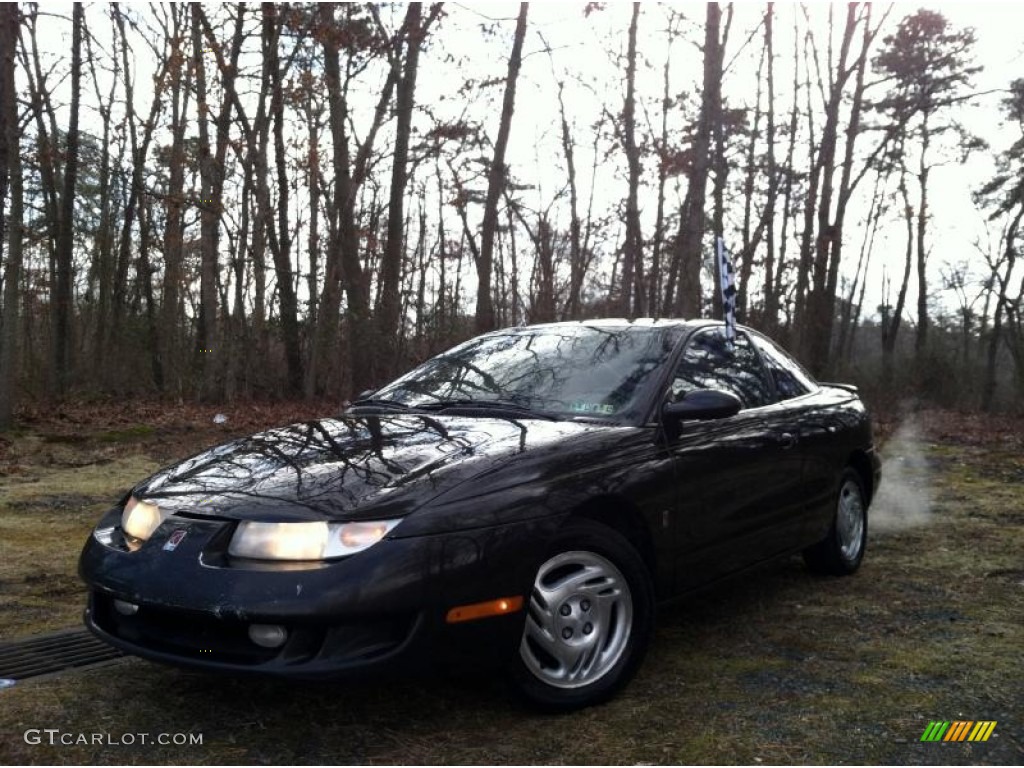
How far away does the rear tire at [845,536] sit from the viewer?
210 inches

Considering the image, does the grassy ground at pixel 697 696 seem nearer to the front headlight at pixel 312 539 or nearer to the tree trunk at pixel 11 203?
the front headlight at pixel 312 539

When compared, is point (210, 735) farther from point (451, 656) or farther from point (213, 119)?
point (213, 119)

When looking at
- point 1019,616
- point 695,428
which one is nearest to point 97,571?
point 695,428

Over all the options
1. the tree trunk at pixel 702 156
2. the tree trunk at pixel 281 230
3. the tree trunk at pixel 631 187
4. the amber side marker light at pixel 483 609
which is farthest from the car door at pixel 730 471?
the tree trunk at pixel 631 187

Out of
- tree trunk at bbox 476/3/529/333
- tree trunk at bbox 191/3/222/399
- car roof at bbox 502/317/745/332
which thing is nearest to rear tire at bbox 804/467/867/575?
car roof at bbox 502/317/745/332

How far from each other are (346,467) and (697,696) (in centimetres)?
153

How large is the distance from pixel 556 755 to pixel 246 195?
67.0 feet

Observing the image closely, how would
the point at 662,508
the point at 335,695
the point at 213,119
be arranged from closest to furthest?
the point at 335,695 → the point at 662,508 → the point at 213,119

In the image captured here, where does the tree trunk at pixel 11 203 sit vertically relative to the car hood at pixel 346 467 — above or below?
above

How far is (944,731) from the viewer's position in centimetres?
316

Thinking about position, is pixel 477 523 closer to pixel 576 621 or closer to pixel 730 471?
pixel 576 621

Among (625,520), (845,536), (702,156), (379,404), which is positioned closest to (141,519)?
(379,404)

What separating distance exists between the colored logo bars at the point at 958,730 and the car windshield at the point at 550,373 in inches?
60.7

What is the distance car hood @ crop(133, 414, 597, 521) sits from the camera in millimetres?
2961
